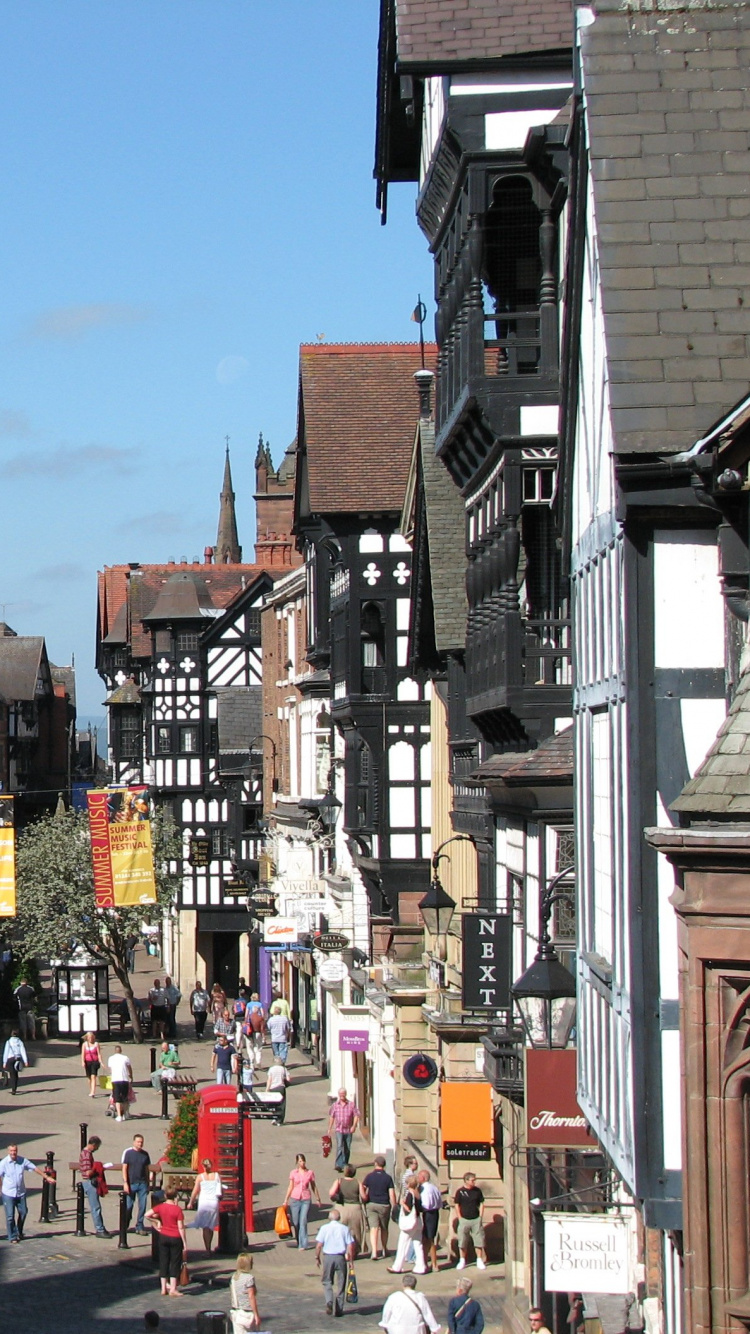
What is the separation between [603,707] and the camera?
40.0 feet

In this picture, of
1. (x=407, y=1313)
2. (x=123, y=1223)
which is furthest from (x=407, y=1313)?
(x=123, y=1223)

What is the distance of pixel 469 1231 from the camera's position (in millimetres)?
24344

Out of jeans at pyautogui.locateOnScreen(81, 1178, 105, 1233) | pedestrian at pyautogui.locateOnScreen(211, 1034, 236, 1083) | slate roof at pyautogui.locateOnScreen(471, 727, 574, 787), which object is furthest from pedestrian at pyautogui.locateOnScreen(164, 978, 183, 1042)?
slate roof at pyautogui.locateOnScreen(471, 727, 574, 787)

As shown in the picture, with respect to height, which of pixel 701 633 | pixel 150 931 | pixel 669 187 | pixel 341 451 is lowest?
pixel 150 931

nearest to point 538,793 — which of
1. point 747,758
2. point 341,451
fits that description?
point 747,758

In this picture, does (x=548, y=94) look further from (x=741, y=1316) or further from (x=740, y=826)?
(x=741, y=1316)

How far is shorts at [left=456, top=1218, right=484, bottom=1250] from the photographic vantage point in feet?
79.6

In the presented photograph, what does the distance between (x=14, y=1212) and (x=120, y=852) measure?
1266 centimetres

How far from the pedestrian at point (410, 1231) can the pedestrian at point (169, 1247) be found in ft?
8.41

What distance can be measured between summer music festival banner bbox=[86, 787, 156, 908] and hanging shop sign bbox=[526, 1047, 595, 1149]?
2264cm

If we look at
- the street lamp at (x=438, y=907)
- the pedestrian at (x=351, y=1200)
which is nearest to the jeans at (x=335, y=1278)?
the pedestrian at (x=351, y=1200)

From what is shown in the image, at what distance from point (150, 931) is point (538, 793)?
6463 centimetres

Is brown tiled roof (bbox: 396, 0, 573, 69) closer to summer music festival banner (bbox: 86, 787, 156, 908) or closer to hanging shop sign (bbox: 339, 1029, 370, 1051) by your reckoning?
hanging shop sign (bbox: 339, 1029, 370, 1051)

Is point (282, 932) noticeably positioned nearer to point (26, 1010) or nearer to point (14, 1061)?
point (14, 1061)
